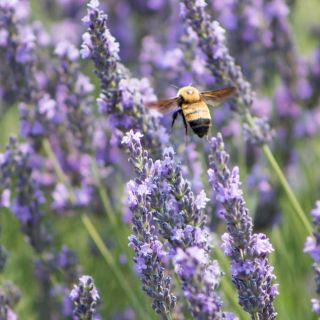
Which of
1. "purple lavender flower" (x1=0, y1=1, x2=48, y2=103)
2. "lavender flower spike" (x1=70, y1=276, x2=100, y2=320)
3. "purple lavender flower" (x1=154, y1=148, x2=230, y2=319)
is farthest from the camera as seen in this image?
"purple lavender flower" (x1=0, y1=1, x2=48, y2=103)

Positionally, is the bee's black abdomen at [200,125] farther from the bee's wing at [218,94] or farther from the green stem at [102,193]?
the green stem at [102,193]

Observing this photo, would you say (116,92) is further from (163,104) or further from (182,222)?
(182,222)

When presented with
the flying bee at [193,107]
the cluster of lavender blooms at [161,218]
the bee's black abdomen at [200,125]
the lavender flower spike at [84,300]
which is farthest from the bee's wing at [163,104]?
the lavender flower spike at [84,300]

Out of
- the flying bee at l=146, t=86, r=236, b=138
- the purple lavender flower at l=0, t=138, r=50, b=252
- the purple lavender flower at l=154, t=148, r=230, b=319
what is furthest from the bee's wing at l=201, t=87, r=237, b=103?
the purple lavender flower at l=0, t=138, r=50, b=252

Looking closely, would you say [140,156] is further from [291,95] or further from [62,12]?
[62,12]

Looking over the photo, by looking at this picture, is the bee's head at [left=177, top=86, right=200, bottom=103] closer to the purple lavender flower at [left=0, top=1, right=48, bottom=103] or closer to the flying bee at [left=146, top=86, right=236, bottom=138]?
the flying bee at [left=146, top=86, right=236, bottom=138]

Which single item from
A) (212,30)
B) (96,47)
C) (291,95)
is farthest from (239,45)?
(96,47)

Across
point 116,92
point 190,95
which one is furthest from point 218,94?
point 116,92
